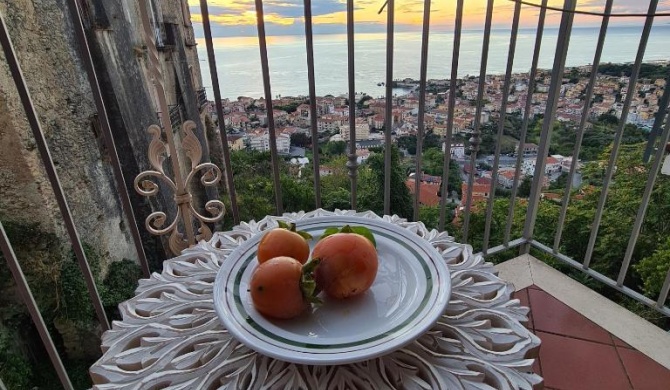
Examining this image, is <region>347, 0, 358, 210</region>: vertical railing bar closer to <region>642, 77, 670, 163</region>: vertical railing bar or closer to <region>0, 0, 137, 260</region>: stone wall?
<region>642, 77, 670, 163</region>: vertical railing bar

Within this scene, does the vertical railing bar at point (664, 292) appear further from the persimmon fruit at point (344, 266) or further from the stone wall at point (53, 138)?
the stone wall at point (53, 138)

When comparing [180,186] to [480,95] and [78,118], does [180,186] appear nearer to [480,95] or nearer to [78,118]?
[480,95]

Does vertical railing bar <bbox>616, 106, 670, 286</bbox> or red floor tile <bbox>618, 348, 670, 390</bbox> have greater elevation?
vertical railing bar <bbox>616, 106, 670, 286</bbox>

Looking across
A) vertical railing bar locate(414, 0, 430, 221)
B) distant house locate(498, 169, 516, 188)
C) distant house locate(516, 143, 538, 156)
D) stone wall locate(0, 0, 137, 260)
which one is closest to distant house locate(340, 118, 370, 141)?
vertical railing bar locate(414, 0, 430, 221)

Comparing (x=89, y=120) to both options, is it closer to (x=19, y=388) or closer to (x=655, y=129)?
(x=19, y=388)

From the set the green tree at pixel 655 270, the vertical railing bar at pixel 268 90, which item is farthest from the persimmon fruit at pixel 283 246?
the green tree at pixel 655 270

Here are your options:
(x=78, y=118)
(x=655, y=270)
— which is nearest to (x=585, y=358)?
(x=655, y=270)
